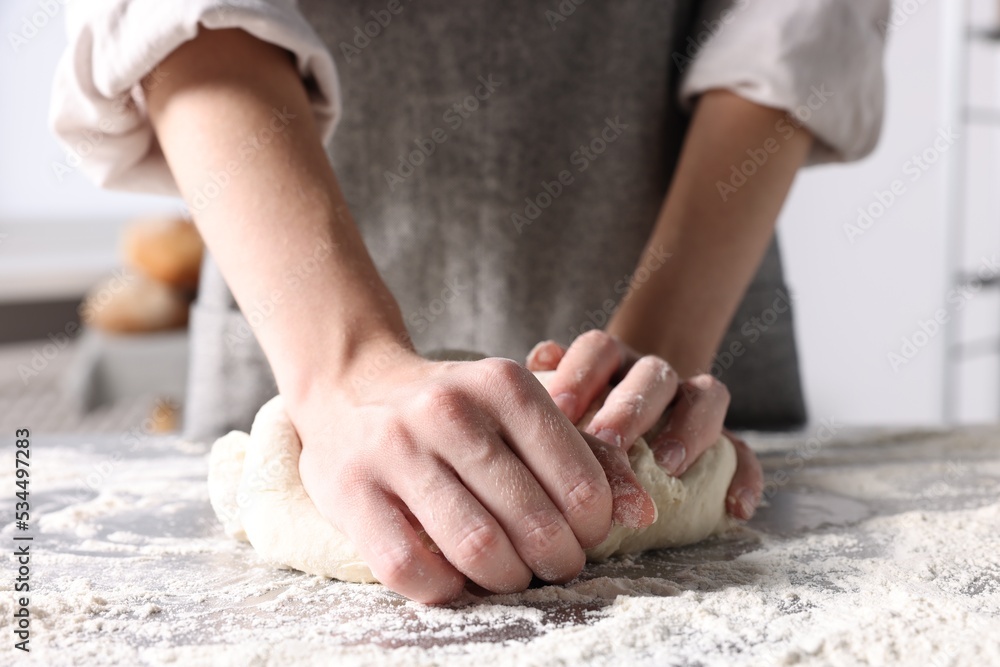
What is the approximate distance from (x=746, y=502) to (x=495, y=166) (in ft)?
2.00

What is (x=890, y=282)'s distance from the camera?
302 centimetres

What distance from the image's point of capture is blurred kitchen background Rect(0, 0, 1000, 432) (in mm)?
2748

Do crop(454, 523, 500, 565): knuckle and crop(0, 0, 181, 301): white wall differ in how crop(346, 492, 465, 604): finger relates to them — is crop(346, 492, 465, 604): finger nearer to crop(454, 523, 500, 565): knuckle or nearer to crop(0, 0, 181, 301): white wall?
crop(454, 523, 500, 565): knuckle

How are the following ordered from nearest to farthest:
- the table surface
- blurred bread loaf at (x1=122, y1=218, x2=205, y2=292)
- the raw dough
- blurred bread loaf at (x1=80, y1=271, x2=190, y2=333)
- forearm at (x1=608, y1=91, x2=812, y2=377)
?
1. the table surface
2. the raw dough
3. forearm at (x1=608, y1=91, x2=812, y2=377)
4. blurred bread loaf at (x1=122, y1=218, x2=205, y2=292)
5. blurred bread loaf at (x1=80, y1=271, x2=190, y2=333)

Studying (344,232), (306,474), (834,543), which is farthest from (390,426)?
(834,543)

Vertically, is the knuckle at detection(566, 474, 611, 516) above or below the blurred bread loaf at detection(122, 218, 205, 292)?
above

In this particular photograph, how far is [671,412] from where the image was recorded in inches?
33.5

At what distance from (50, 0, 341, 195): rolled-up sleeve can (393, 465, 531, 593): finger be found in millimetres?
480

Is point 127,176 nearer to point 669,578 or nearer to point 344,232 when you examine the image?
point 344,232

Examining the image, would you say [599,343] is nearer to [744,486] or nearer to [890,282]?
[744,486]

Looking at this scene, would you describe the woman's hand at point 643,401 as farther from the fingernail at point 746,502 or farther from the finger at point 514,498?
the finger at point 514,498

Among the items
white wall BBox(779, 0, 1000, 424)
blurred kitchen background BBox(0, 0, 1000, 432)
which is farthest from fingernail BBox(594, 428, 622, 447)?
white wall BBox(779, 0, 1000, 424)

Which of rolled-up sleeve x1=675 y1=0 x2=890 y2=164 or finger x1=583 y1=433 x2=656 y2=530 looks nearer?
finger x1=583 y1=433 x2=656 y2=530

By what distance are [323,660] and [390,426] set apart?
167 mm
